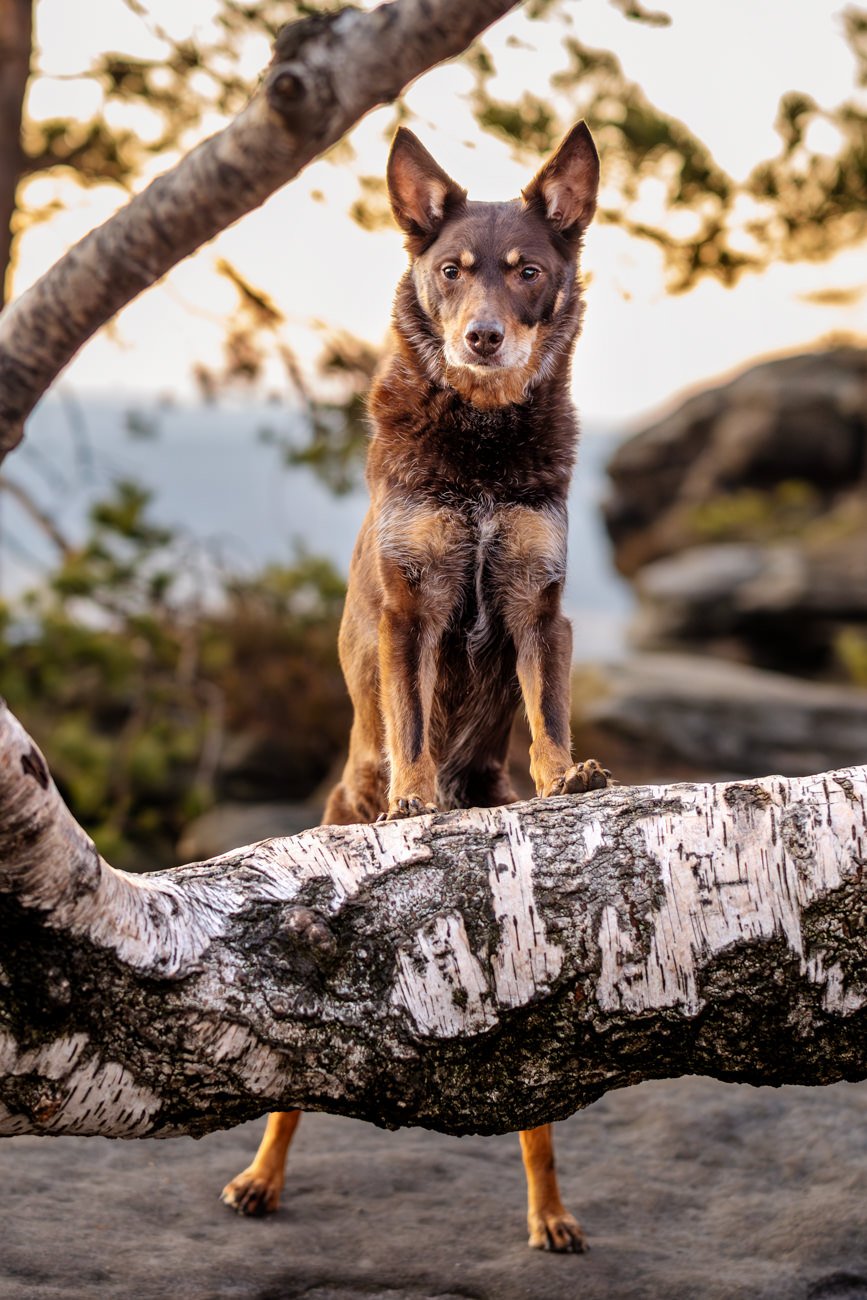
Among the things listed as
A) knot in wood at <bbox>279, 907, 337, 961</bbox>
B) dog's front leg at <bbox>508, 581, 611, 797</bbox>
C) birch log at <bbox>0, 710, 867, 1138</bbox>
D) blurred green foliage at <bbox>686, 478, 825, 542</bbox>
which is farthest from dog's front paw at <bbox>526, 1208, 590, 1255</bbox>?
blurred green foliage at <bbox>686, 478, 825, 542</bbox>

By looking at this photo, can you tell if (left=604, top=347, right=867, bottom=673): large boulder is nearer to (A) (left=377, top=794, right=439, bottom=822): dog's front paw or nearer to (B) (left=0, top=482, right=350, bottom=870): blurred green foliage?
(B) (left=0, top=482, right=350, bottom=870): blurred green foliage

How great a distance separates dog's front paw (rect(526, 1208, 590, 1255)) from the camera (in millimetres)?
3541

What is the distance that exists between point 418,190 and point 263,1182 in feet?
9.48

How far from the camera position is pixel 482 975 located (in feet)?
8.91

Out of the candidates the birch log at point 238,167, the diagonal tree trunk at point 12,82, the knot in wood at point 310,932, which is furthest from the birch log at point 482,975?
the diagonal tree trunk at point 12,82

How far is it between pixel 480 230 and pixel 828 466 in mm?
19409

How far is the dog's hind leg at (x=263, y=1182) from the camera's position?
12.3 ft

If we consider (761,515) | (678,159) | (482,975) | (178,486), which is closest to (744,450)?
(761,515)

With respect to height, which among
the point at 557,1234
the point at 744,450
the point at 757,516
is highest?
the point at 744,450

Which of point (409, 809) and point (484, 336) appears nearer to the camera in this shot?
point (409, 809)

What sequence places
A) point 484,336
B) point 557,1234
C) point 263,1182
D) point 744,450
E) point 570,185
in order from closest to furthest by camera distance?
point 484,336
point 557,1234
point 570,185
point 263,1182
point 744,450

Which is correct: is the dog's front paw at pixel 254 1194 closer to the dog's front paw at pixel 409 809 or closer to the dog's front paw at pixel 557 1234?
the dog's front paw at pixel 557 1234

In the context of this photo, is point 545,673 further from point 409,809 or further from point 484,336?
point 484,336

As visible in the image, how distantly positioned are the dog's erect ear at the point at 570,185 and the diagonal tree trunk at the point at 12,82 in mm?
2816
